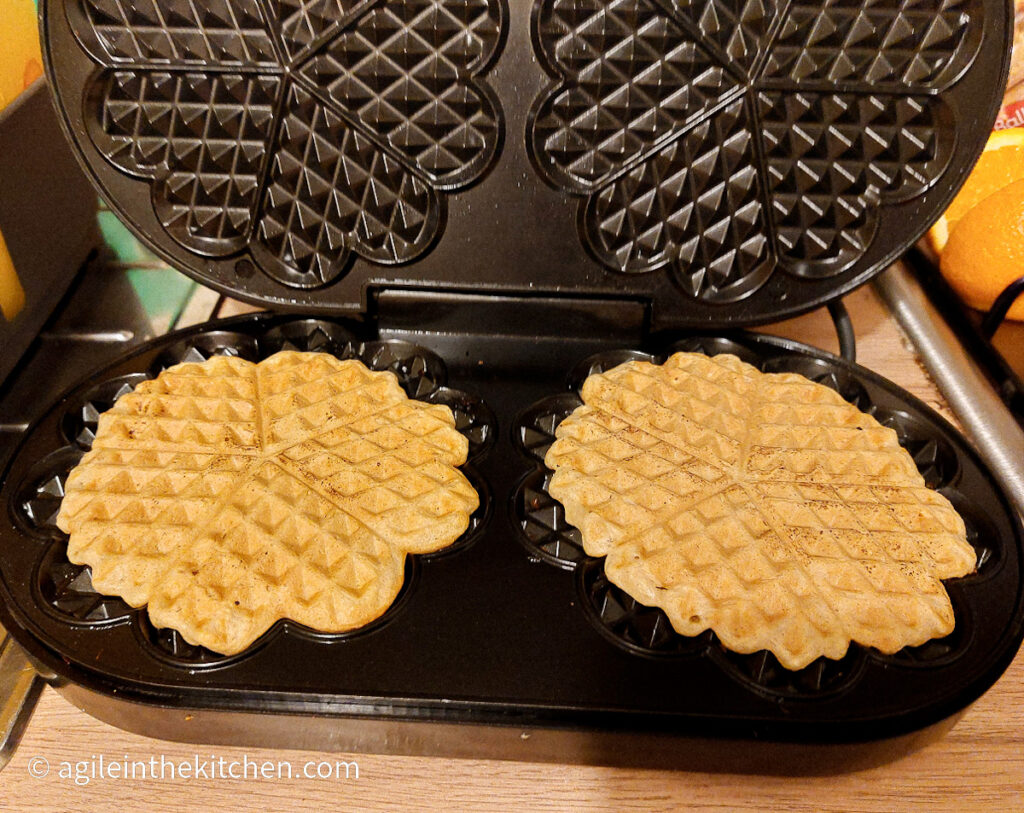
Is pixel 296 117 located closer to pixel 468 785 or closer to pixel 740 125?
pixel 740 125

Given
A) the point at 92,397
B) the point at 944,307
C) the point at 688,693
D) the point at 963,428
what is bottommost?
the point at 92,397

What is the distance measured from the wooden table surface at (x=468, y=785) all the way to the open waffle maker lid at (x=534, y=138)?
2.03ft

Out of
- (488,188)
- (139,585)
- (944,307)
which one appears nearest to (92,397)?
(139,585)

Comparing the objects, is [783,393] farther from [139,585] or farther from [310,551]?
[139,585]

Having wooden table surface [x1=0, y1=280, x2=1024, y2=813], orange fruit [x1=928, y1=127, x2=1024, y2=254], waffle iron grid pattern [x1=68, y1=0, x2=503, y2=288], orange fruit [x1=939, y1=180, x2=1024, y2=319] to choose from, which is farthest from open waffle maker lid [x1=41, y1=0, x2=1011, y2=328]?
wooden table surface [x1=0, y1=280, x2=1024, y2=813]

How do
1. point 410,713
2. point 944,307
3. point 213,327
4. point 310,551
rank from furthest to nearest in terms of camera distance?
point 944,307, point 213,327, point 310,551, point 410,713

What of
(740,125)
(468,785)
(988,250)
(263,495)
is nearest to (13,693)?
(263,495)

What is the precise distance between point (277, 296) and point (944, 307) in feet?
3.89

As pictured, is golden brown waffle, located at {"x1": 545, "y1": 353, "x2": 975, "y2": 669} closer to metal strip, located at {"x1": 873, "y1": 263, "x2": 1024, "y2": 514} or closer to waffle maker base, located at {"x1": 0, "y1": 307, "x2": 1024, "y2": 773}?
waffle maker base, located at {"x1": 0, "y1": 307, "x2": 1024, "y2": 773}

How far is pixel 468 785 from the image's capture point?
0.81 m

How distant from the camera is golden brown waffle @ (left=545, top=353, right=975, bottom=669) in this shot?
32.6 inches

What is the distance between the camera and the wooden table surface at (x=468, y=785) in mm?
794

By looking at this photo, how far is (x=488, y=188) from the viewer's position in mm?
1065

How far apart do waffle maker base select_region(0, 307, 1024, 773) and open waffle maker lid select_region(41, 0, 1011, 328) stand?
39 cm
